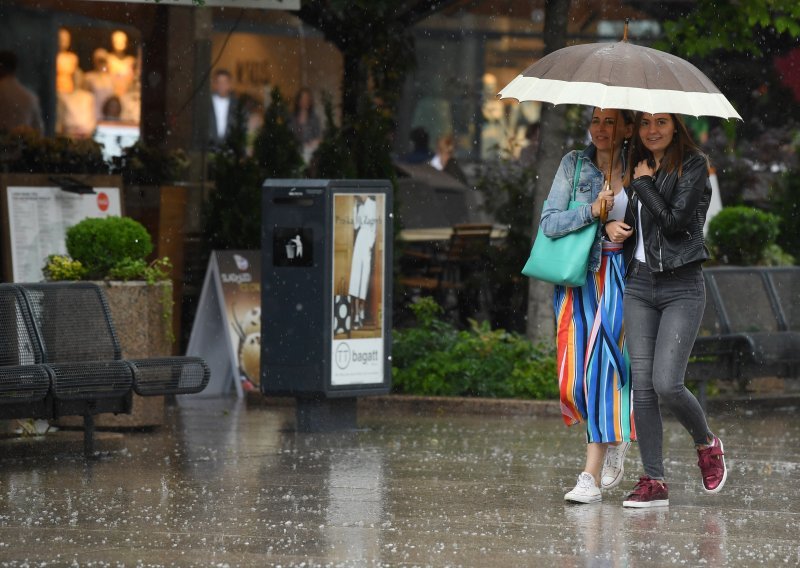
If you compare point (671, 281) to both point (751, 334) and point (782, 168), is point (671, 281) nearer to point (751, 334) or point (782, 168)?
point (751, 334)

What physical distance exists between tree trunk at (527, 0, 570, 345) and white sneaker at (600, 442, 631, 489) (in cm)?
429

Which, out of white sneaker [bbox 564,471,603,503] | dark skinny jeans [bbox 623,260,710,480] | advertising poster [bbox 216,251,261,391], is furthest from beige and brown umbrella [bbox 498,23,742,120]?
advertising poster [bbox 216,251,261,391]

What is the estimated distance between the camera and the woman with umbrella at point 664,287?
7266 mm

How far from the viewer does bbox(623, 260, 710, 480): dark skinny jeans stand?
23.9 feet

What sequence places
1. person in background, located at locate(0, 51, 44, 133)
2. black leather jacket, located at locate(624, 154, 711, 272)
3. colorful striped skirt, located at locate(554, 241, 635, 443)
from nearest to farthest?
Result: black leather jacket, located at locate(624, 154, 711, 272), colorful striped skirt, located at locate(554, 241, 635, 443), person in background, located at locate(0, 51, 44, 133)

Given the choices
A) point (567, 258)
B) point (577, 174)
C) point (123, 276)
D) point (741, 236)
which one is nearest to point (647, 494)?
point (567, 258)

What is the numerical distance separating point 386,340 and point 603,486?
2.65 meters

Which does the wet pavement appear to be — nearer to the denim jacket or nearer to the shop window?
the denim jacket

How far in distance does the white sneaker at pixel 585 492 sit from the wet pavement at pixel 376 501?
0.08 metres

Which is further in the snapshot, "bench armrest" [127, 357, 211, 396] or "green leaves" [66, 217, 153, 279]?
"green leaves" [66, 217, 153, 279]

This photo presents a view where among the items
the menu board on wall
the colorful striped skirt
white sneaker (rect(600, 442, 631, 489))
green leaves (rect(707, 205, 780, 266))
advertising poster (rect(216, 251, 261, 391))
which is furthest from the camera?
green leaves (rect(707, 205, 780, 266))


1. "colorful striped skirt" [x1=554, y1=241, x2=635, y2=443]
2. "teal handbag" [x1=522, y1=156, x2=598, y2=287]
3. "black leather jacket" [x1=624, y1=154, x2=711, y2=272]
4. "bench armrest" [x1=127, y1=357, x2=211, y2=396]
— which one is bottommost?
"bench armrest" [x1=127, y1=357, x2=211, y2=396]

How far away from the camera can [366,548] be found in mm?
6469

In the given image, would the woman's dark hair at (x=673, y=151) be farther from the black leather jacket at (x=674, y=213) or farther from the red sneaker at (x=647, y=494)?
the red sneaker at (x=647, y=494)
